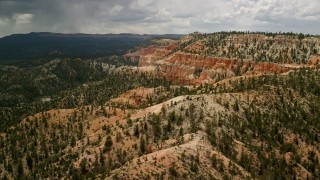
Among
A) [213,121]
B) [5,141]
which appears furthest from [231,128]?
[5,141]

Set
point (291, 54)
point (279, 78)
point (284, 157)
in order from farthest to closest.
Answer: point (291, 54) → point (279, 78) → point (284, 157)

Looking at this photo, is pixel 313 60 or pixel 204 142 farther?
pixel 313 60

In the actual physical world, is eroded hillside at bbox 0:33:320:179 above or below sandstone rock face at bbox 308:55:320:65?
below

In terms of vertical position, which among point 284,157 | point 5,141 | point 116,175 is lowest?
point 5,141

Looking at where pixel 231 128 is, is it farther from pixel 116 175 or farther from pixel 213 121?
pixel 116 175

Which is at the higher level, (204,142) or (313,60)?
(313,60)

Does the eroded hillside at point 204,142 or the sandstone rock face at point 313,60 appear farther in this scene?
the sandstone rock face at point 313,60

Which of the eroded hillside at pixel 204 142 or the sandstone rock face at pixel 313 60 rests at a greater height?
the sandstone rock face at pixel 313 60

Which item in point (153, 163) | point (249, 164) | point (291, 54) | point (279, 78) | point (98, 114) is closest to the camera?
point (153, 163)

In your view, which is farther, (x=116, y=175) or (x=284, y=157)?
(x=284, y=157)

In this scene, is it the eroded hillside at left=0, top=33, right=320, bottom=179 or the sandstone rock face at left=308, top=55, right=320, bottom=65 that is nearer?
the eroded hillside at left=0, top=33, right=320, bottom=179

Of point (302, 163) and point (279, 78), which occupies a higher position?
point (279, 78)
